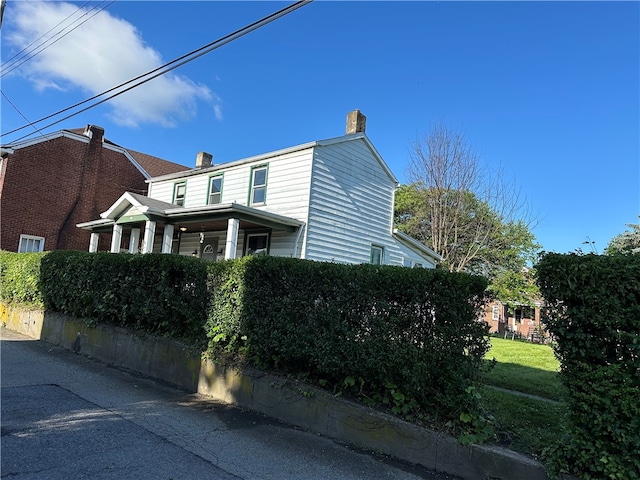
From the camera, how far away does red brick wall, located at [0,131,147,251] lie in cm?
1770

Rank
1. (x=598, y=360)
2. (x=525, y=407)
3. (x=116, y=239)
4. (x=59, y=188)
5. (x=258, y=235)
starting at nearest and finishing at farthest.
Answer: (x=598, y=360) < (x=525, y=407) < (x=258, y=235) < (x=116, y=239) < (x=59, y=188)

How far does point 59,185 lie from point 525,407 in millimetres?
21157

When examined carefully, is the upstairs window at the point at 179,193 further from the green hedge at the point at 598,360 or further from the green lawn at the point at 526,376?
the green hedge at the point at 598,360

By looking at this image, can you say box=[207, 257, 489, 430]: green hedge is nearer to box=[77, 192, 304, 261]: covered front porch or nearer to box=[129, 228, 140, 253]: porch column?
box=[77, 192, 304, 261]: covered front porch

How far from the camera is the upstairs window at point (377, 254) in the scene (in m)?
16.2

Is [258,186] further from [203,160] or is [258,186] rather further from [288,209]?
[203,160]

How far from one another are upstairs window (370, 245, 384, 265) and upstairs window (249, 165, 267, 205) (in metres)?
4.77

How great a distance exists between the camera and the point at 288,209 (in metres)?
13.9

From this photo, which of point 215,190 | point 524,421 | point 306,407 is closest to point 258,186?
point 215,190

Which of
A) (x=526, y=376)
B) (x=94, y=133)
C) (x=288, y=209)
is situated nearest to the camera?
(x=526, y=376)

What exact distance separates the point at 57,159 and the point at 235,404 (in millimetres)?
18909

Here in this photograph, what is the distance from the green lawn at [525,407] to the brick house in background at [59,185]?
19.4m

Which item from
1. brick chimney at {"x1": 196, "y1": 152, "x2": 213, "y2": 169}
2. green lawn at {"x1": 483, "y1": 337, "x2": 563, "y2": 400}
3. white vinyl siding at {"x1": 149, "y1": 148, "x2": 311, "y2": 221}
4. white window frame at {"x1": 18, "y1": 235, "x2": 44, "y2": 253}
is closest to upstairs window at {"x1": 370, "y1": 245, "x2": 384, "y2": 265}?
white vinyl siding at {"x1": 149, "y1": 148, "x2": 311, "y2": 221}

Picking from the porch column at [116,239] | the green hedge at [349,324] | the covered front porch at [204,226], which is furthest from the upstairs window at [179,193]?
the green hedge at [349,324]
